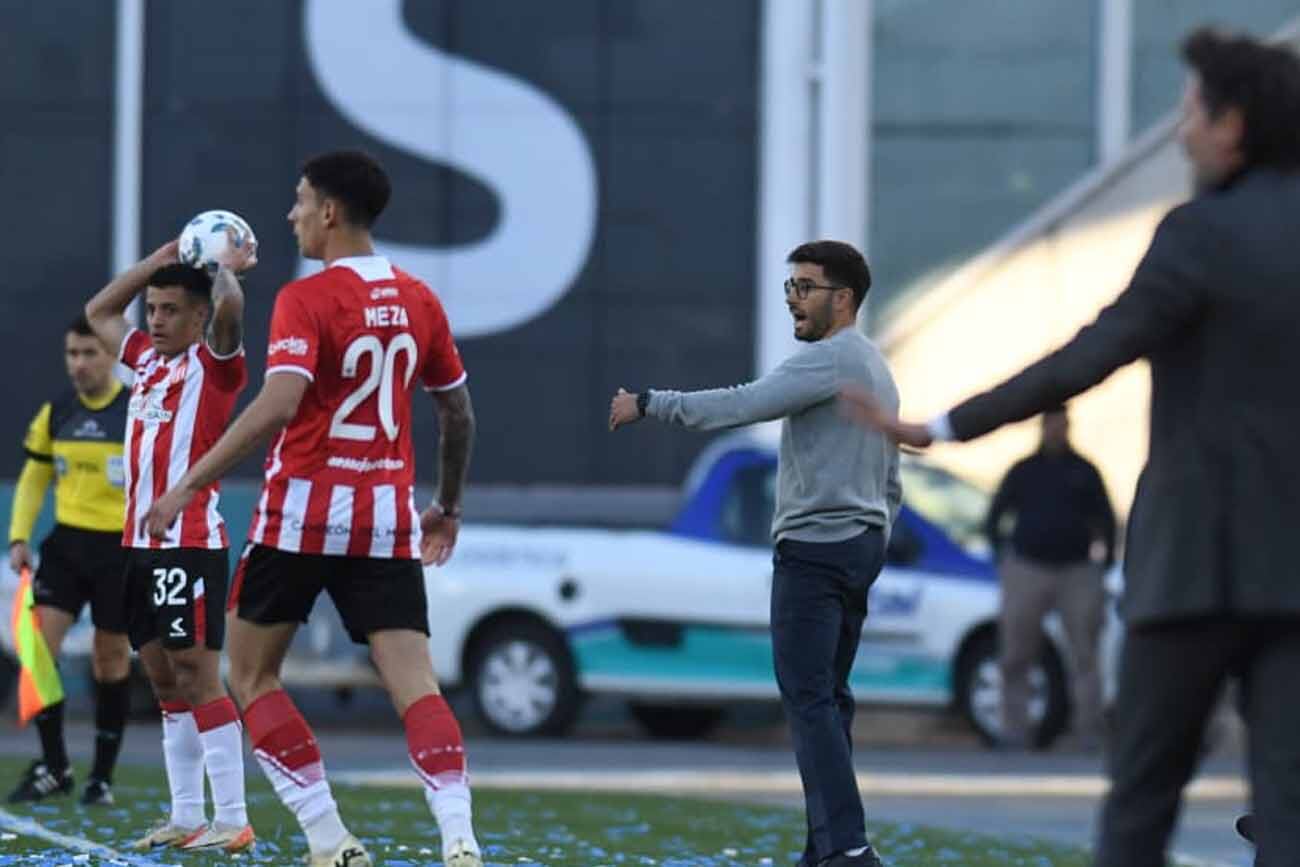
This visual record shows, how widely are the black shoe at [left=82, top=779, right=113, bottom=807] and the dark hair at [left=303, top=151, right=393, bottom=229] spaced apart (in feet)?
A: 13.4

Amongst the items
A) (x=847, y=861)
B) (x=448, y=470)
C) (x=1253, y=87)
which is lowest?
(x=847, y=861)

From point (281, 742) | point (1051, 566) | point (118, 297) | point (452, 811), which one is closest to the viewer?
point (452, 811)

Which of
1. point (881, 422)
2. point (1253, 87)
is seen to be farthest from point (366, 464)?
point (1253, 87)

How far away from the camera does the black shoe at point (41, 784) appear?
11.8 metres

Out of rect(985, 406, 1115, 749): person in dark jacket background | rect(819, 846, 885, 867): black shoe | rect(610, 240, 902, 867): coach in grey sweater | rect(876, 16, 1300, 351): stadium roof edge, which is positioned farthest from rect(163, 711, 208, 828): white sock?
rect(876, 16, 1300, 351): stadium roof edge

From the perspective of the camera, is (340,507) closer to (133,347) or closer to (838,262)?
(838,262)

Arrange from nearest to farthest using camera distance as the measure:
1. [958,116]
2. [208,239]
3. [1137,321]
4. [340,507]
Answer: [1137,321], [340,507], [208,239], [958,116]

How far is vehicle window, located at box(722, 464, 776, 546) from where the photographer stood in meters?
18.6

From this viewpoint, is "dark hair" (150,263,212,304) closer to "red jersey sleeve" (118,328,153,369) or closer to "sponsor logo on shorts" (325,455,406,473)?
"red jersey sleeve" (118,328,153,369)

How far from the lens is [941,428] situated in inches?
233

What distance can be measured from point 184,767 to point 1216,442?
4.68 metres

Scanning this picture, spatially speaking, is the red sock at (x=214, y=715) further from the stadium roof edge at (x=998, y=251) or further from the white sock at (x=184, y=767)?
the stadium roof edge at (x=998, y=251)

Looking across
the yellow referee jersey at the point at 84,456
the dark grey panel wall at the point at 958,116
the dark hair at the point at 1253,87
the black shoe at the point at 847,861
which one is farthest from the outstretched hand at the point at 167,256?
the dark grey panel wall at the point at 958,116

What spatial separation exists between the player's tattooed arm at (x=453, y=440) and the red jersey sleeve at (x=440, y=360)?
36mm
